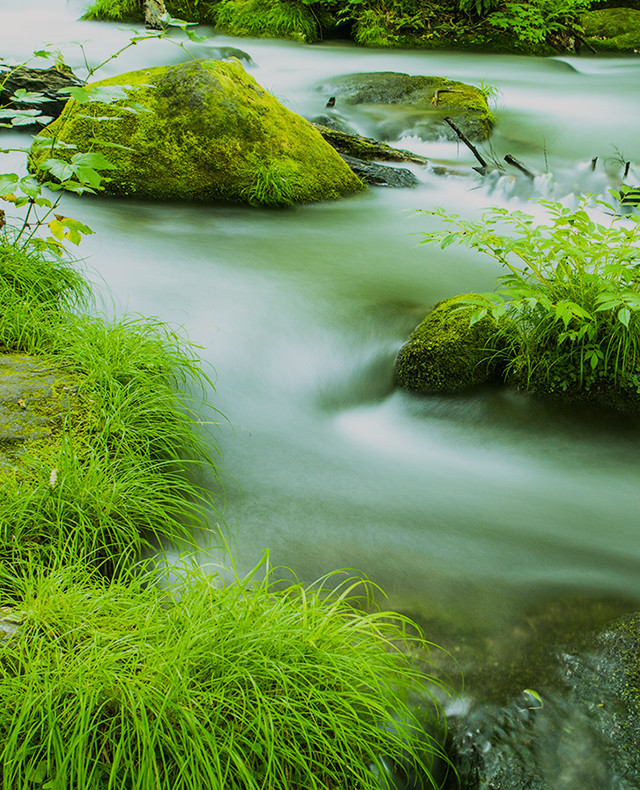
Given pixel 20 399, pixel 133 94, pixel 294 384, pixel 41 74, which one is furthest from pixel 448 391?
pixel 41 74

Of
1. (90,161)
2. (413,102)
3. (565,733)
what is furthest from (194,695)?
(413,102)

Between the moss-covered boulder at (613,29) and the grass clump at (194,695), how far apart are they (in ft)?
42.2

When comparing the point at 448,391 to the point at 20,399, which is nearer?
the point at 20,399

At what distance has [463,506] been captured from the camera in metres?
2.58

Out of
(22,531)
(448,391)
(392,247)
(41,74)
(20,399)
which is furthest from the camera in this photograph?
(41,74)

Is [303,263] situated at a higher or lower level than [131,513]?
higher

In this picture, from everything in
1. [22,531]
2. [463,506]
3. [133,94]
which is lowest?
[463,506]

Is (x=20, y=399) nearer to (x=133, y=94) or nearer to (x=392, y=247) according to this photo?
(x=392, y=247)

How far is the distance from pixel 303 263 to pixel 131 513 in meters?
2.42

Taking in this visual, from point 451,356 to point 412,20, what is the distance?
10467 mm

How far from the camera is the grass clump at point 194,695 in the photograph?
1.41 m

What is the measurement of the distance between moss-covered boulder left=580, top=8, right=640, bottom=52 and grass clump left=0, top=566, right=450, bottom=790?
1286cm

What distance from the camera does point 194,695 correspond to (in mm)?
1540

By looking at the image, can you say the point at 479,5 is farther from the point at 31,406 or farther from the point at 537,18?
the point at 31,406
